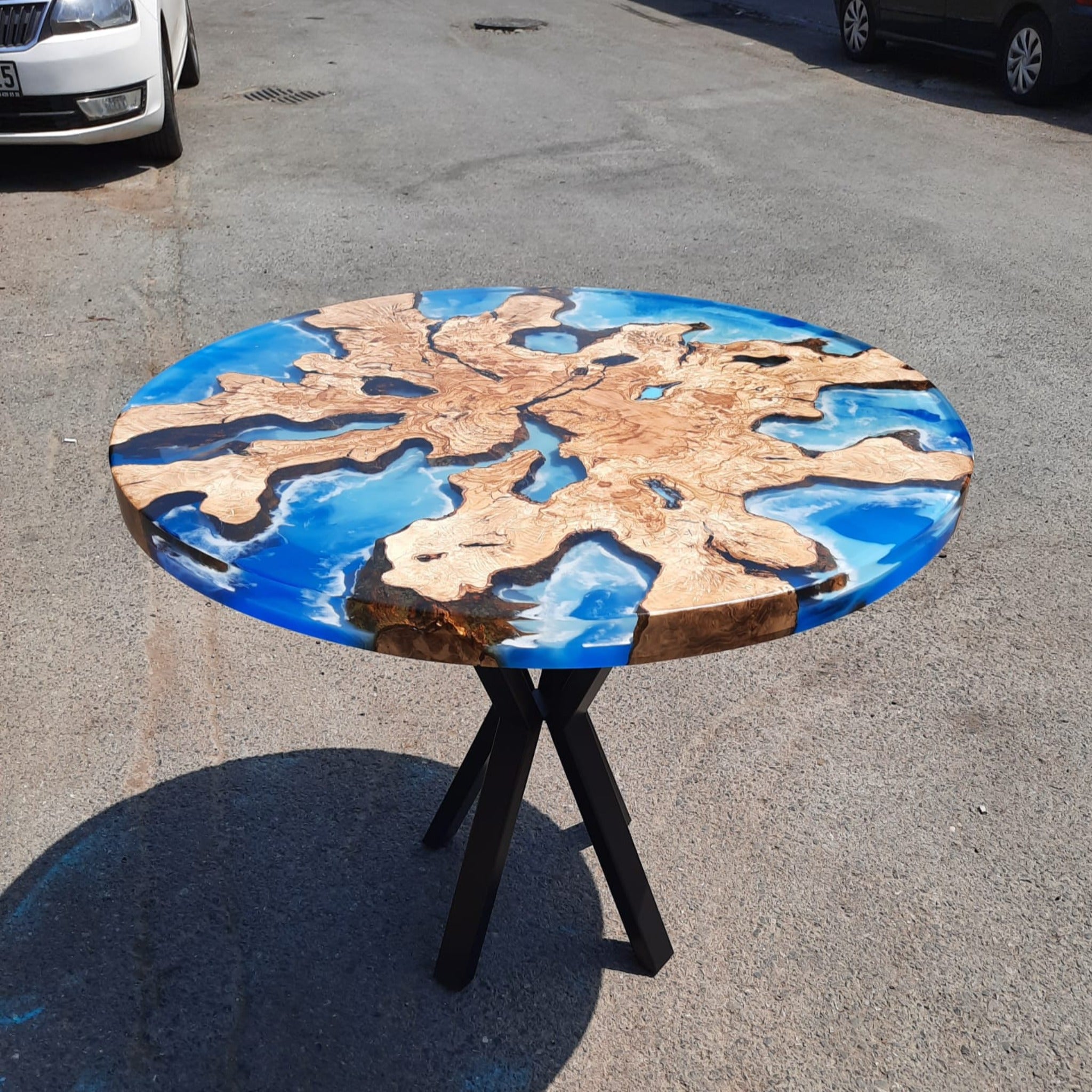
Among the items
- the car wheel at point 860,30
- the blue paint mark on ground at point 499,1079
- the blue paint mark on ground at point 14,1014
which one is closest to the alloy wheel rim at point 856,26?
the car wheel at point 860,30

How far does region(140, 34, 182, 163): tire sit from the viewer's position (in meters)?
6.35

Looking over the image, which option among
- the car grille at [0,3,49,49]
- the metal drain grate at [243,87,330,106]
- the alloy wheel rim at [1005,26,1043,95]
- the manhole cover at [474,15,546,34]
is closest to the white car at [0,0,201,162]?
the car grille at [0,3,49,49]

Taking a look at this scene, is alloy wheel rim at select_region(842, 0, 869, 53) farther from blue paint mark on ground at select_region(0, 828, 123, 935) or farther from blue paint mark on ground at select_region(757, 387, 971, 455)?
blue paint mark on ground at select_region(0, 828, 123, 935)

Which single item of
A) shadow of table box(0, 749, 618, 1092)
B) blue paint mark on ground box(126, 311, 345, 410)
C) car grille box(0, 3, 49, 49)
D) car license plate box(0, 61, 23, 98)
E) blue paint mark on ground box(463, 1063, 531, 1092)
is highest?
blue paint mark on ground box(126, 311, 345, 410)

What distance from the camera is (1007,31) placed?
27.0ft

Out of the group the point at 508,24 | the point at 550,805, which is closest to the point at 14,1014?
the point at 550,805

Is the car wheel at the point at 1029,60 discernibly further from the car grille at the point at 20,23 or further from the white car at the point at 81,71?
the car grille at the point at 20,23

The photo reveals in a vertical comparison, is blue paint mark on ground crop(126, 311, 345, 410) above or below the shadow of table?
above

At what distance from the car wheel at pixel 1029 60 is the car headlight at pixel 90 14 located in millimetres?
5911

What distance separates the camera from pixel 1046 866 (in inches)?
90.0

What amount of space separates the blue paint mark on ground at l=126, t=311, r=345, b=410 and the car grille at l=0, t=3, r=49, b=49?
15.5ft

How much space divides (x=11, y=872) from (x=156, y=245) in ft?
13.1

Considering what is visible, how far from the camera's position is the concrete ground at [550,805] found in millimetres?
1933

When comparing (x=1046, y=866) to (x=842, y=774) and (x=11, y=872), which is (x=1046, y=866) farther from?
(x=11, y=872)
